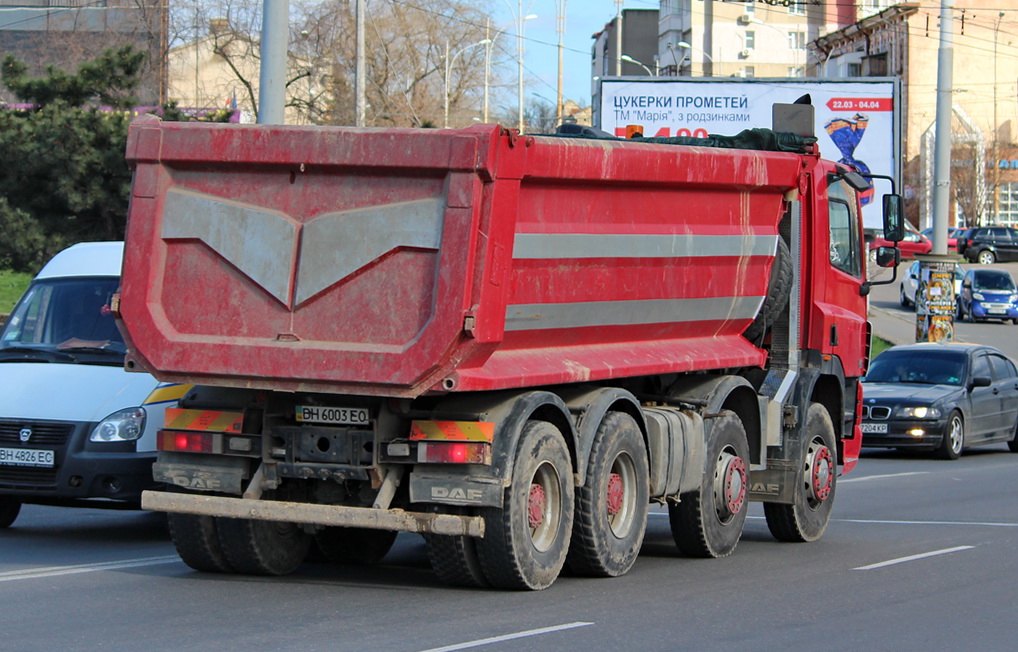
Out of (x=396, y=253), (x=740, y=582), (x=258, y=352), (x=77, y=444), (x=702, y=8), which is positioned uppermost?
(x=702, y=8)

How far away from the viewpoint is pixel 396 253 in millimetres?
8266

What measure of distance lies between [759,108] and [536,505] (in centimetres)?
2818

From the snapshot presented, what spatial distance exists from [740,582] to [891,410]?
457 inches

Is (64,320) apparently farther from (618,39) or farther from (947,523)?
(618,39)

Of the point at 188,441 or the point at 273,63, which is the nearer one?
the point at 188,441

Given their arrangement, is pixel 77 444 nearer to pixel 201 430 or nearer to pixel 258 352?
pixel 201 430

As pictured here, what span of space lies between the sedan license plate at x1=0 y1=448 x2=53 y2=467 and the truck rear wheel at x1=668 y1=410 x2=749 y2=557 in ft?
14.0

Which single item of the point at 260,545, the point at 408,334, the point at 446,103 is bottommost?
the point at 260,545

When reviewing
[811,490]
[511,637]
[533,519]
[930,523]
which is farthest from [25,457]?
[930,523]

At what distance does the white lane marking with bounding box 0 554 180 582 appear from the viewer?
920cm

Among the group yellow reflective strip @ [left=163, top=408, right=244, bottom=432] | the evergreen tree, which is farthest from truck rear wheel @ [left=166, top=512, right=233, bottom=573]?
the evergreen tree

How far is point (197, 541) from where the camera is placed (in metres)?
9.22

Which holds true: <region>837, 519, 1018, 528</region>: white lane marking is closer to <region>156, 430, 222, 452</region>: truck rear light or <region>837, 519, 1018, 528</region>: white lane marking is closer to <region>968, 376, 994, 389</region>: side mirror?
<region>156, 430, 222, 452</region>: truck rear light

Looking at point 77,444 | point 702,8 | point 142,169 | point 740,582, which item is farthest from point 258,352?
point 702,8
